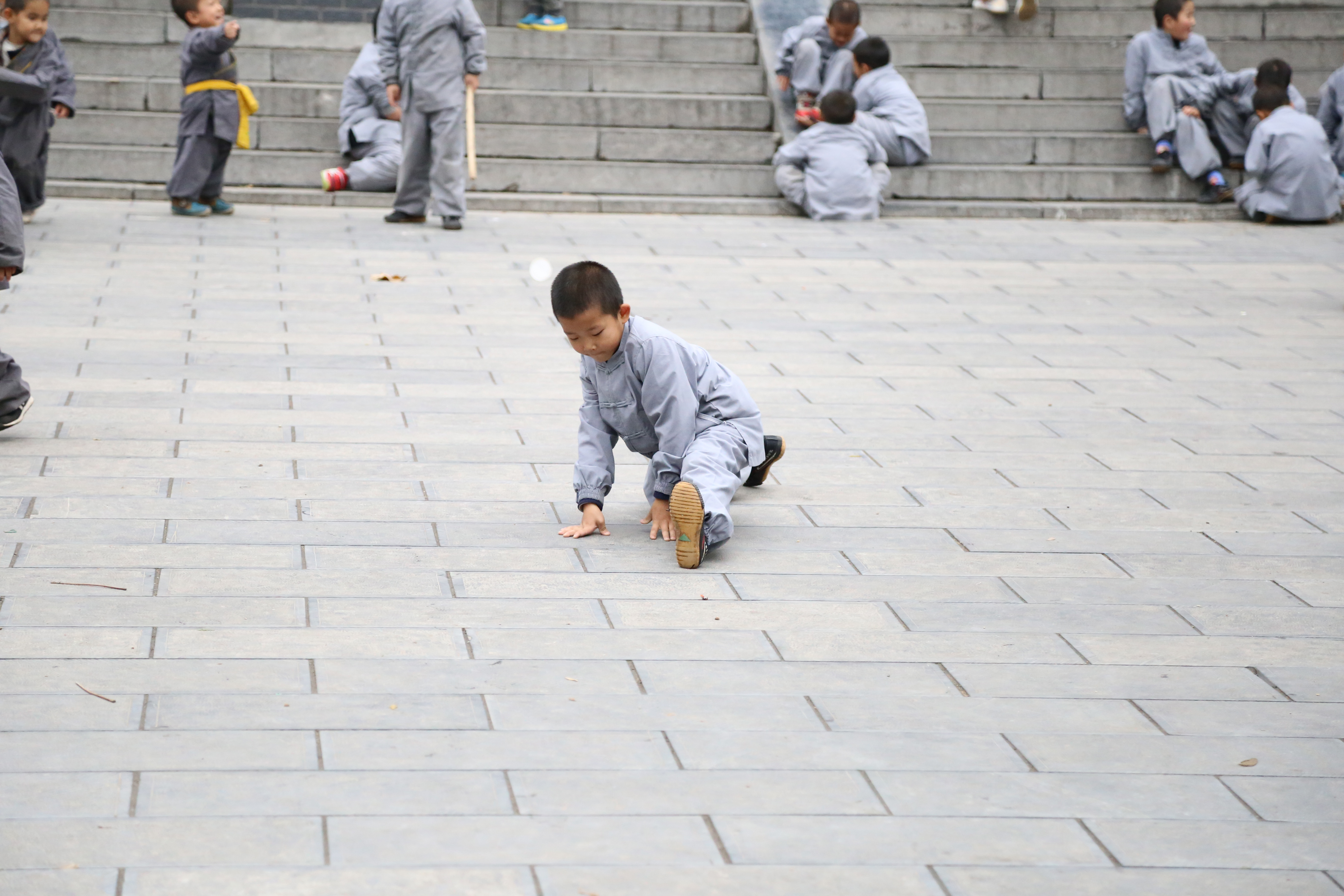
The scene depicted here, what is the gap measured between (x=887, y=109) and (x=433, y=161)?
11.5ft

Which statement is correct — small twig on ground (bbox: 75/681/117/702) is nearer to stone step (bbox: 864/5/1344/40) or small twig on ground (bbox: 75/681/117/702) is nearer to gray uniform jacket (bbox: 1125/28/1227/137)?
gray uniform jacket (bbox: 1125/28/1227/137)

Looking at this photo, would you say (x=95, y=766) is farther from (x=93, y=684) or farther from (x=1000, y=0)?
(x=1000, y=0)

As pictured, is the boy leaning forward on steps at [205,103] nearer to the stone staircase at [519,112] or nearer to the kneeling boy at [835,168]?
the stone staircase at [519,112]

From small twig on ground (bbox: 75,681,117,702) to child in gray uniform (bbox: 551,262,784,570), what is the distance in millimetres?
1500

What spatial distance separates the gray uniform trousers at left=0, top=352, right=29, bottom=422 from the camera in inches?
202

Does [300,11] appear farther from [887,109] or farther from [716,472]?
[716,472]

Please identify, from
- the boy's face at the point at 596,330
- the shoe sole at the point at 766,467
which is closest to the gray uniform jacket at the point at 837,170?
the shoe sole at the point at 766,467

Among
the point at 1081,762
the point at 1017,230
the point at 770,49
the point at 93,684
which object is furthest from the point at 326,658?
the point at 770,49

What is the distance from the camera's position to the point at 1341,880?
270 centimetres

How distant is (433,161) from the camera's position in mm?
10219

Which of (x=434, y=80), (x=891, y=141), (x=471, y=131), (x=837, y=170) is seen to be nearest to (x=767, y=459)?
(x=434, y=80)

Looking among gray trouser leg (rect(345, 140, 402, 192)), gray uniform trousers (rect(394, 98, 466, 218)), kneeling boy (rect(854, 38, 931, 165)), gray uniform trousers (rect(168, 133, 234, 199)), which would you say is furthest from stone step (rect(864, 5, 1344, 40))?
gray uniform trousers (rect(168, 133, 234, 199))

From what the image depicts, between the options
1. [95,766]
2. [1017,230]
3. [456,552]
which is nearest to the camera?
[95,766]

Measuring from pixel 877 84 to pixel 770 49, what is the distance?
4.22 feet
